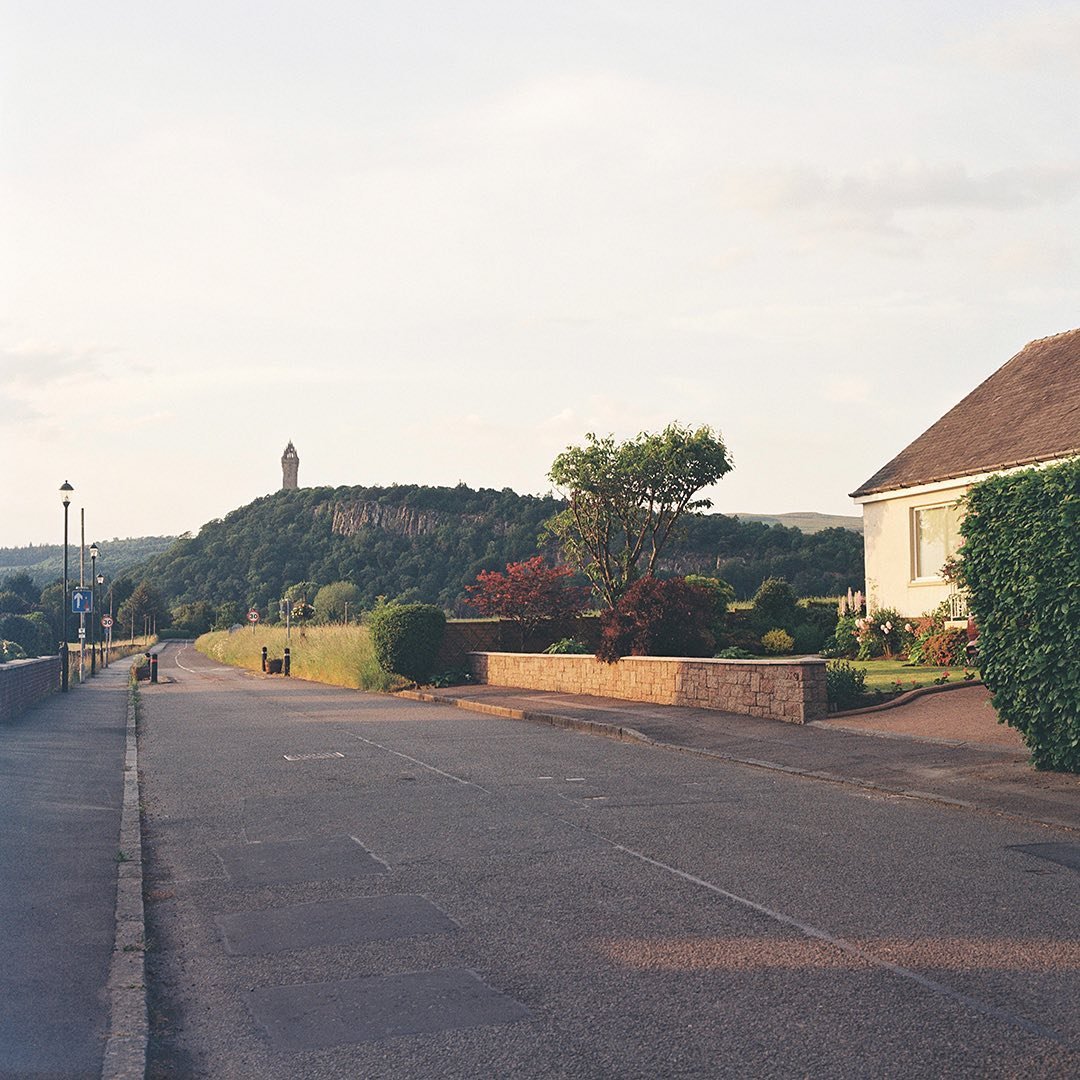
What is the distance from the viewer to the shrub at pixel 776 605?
33000 millimetres

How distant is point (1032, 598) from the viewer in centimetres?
1242

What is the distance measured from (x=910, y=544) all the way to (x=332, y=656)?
19.8 metres

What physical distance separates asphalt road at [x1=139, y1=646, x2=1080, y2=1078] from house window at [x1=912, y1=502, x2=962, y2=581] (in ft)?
44.9

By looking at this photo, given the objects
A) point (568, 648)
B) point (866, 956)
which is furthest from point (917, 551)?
point (866, 956)

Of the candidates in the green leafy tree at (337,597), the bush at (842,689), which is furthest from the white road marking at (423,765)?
the green leafy tree at (337,597)

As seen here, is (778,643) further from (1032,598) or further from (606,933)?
(606,933)

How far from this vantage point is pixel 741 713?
1998 centimetres

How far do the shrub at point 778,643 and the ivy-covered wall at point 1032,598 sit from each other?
17.1 m

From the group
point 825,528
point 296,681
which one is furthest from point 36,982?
point 825,528

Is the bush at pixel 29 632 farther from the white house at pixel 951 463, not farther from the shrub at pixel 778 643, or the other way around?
the white house at pixel 951 463

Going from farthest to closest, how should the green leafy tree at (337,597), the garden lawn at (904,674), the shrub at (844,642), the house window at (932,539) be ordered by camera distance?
the green leafy tree at (337,597) → the shrub at (844,642) → the house window at (932,539) → the garden lawn at (904,674)

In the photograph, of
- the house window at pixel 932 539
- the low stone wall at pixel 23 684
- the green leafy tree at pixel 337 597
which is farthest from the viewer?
the green leafy tree at pixel 337 597

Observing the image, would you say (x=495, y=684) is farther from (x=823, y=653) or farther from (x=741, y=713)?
(x=741, y=713)

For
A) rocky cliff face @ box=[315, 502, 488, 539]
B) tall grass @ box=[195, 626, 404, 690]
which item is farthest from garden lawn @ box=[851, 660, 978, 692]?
rocky cliff face @ box=[315, 502, 488, 539]
